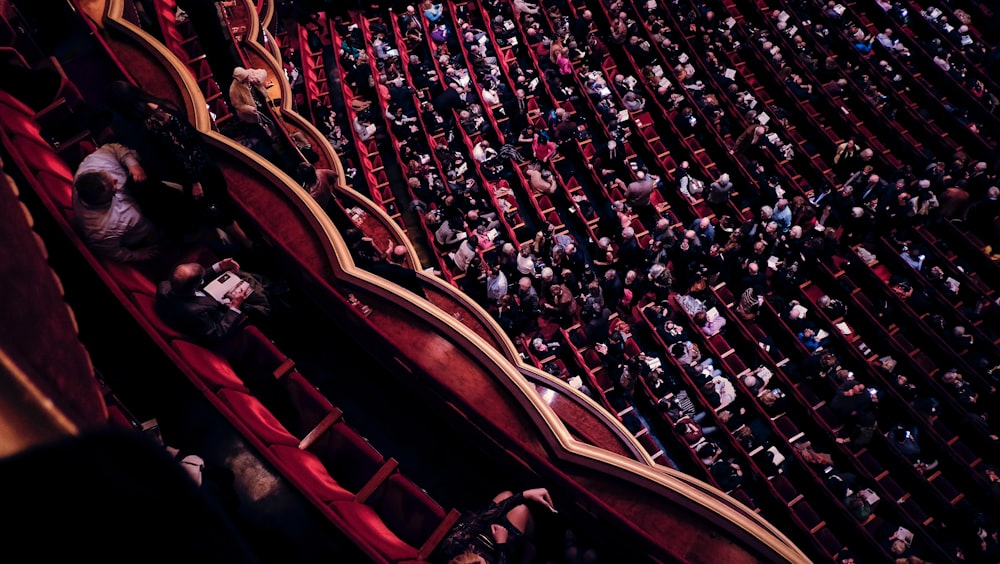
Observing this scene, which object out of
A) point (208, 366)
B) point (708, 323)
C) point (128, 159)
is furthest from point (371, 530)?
point (708, 323)

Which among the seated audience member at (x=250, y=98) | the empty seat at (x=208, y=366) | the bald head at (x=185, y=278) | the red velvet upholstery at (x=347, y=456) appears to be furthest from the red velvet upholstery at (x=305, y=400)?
the seated audience member at (x=250, y=98)

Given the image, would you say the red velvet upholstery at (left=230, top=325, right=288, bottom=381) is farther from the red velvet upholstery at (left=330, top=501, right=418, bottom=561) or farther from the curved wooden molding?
the red velvet upholstery at (left=330, top=501, right=418, bottom=561)

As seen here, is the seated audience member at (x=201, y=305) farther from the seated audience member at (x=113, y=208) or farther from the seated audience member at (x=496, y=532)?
the seated audience member at (x=496, y=532)

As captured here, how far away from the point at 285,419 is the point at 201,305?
724 millimetres

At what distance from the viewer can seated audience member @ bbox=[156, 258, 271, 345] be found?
2613 millimetres

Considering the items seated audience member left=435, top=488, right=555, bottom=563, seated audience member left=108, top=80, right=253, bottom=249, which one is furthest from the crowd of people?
seated audience member left=108, top=80, right=253, bottom=249

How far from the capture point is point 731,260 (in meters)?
5.82

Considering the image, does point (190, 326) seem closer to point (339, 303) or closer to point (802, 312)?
point (339, 303)

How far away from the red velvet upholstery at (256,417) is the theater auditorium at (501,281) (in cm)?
2

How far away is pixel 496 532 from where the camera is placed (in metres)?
2.45

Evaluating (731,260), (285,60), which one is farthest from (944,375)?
(285,60)

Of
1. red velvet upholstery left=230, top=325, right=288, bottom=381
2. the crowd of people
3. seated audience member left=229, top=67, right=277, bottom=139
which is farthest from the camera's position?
the crowd of people

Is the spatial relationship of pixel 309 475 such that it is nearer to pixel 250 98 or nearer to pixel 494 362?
pixel 494 362

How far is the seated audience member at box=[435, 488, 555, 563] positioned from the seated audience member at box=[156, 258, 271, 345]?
1410mm
